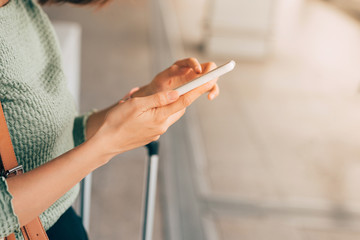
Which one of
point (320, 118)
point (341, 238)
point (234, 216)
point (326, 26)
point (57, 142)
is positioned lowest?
point (341, 238)

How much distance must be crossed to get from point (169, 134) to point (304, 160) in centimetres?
88

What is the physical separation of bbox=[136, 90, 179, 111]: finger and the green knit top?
219 mm

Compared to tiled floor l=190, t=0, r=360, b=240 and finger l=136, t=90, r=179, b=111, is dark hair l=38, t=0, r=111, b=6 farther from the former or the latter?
tiled floor l=190, t=0, r=360, b=240

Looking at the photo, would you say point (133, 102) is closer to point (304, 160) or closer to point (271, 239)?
point (271, 239)

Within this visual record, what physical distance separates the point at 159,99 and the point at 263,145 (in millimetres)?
1766

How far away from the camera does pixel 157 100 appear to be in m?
0.59

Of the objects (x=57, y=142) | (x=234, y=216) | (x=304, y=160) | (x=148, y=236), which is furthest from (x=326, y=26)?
(x=57, y=142)

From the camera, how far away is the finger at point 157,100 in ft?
1.91

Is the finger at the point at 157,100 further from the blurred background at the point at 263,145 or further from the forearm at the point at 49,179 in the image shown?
the blurred background at the point at 263,145

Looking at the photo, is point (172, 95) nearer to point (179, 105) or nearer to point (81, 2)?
point (179, 105)

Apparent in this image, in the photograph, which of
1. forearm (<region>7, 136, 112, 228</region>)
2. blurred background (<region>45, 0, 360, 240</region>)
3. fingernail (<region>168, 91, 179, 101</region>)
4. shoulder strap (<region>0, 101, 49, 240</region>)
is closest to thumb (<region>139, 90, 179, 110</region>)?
fingernail (<region>168, 91, 179, 101</region>)

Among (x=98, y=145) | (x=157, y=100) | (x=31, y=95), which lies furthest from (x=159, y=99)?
(x=31, y=95)

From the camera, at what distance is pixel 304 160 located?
6.91ft

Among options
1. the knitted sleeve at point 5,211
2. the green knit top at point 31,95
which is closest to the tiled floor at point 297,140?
the green knit top at point 31,95
